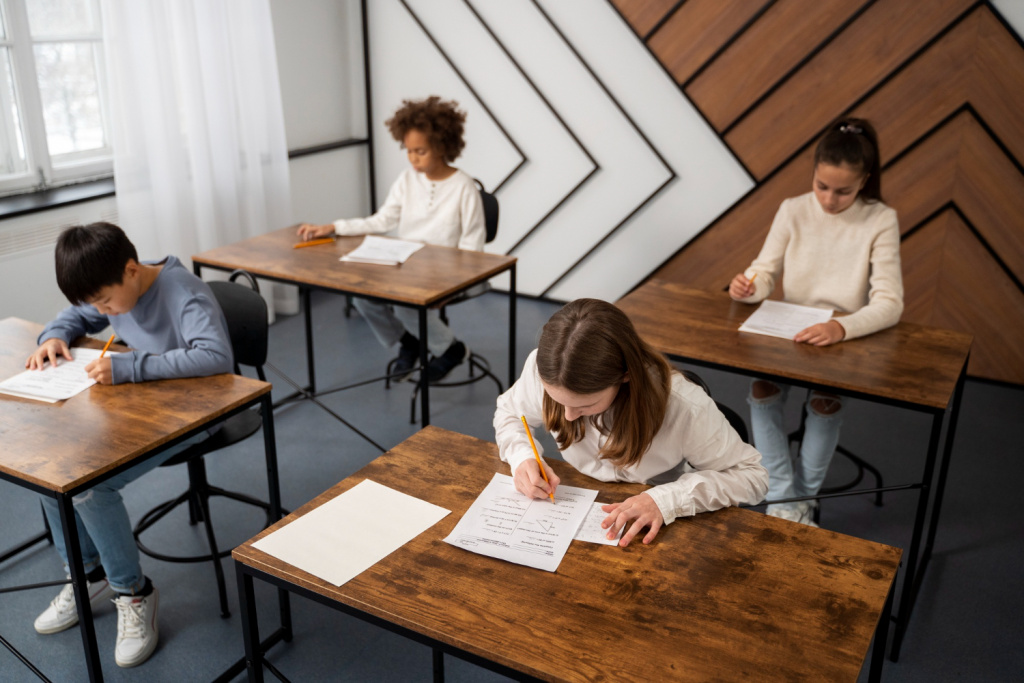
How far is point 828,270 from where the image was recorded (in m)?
2.55

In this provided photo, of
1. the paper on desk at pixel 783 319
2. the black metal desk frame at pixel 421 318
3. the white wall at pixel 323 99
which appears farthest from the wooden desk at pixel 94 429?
the white wall at pixel 323 99

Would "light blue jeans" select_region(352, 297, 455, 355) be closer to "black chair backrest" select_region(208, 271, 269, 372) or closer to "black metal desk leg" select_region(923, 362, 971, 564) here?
"black chair backrest" select_region(208, 271, 269, 372)

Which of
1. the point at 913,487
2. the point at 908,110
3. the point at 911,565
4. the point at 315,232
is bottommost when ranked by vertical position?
the point at 911,565

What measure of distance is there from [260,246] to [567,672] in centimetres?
237

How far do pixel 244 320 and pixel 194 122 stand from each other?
166 centimetres

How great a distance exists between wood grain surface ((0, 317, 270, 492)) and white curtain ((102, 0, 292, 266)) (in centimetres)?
163

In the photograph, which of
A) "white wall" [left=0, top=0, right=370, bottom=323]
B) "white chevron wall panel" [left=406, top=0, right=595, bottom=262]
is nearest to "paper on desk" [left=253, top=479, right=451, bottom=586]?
"white wall" [left=0, top=0, right=370, bottom=323]

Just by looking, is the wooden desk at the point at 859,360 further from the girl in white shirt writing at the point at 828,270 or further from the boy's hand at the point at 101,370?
the boy's hand at the point at 101,370

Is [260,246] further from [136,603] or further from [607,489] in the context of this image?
[607,489]

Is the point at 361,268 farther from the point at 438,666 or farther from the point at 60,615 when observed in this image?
the point at 438,666

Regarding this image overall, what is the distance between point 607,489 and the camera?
5.14ft

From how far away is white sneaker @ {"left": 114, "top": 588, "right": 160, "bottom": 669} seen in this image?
2037 millimetres

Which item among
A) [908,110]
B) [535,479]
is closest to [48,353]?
[535,479]

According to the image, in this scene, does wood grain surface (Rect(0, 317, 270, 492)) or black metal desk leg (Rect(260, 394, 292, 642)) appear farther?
black metal desk leg (Rect(260, 394, 292, 642))
